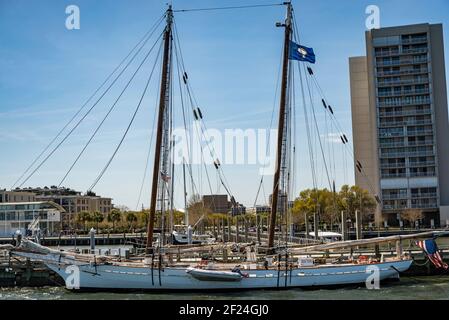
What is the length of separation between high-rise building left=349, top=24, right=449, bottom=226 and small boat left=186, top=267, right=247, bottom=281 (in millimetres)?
87287

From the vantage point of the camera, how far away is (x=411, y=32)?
4611 inches

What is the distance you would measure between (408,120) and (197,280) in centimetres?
9471

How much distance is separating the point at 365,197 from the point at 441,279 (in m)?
70.5

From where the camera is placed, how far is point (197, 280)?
33969mm

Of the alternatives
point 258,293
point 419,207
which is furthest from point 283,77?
point 419,207

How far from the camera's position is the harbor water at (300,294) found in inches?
1225

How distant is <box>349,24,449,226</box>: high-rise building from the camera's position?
115062 millimetres

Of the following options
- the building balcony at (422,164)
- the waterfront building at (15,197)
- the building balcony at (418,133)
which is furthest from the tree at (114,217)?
the building balcony at (418,133)

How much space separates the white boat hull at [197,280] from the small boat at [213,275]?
1.62ft

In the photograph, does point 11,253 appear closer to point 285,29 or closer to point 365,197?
point 285,29

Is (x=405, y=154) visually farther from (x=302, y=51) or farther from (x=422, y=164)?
(x=302, y=51)

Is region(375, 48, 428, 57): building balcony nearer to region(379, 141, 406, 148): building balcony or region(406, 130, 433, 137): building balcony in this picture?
region(406, 130, 433, 137): building balcony

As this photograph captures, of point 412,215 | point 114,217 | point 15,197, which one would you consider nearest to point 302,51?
point 412,215

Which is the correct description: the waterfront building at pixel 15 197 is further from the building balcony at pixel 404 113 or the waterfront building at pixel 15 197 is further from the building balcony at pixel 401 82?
the building balcony at pixel 401 82
